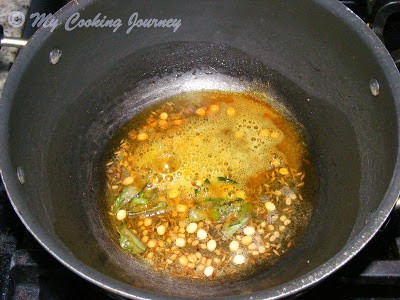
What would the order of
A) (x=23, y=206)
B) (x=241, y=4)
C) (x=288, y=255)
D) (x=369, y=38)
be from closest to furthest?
(x=23, y=206), (x=369, y=38), (x=288, y=255), (x=241, y=4)

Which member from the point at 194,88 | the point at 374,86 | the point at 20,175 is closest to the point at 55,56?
the point at 20,175

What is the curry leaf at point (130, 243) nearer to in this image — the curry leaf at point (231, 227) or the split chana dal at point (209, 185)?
the split chana dal at point (209, 185)

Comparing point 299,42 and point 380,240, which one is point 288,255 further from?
point 299,42

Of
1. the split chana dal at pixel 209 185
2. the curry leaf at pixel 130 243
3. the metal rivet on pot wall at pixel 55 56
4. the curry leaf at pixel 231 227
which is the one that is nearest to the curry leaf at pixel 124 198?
the split chana dal at pixel 209 185

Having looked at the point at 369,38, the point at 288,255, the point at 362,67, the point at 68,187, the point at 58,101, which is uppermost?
the point at 369,38

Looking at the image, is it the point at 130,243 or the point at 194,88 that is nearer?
the point at 130,243

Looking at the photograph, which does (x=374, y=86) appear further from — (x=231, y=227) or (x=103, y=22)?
(x=103, y=22)

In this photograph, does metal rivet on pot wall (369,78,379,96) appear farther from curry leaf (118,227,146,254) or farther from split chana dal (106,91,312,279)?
curry leaf (118,227,146,254)

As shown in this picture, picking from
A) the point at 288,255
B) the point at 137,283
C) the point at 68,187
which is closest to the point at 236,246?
the point at 288,255
